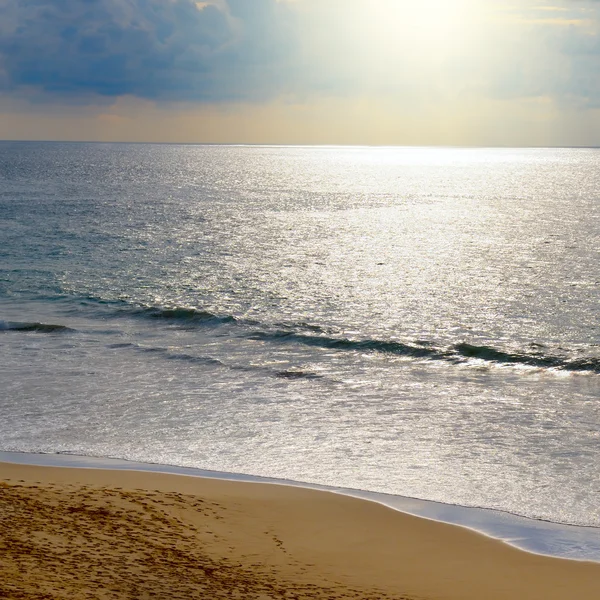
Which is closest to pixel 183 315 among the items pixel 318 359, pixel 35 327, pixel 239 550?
pixel 35 327

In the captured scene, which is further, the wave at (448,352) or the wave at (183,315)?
the wave at (183,315)

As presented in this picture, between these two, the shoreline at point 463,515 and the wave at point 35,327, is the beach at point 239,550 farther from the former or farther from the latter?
the wave at point 35,327

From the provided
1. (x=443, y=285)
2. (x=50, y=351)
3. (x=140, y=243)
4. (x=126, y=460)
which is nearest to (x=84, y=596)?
(x=126, y=460)

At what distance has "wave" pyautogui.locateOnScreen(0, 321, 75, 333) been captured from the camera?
79.1 ft

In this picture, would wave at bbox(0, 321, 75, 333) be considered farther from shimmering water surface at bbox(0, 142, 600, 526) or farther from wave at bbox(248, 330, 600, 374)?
wave at bbox(248, 330, 600, 374)

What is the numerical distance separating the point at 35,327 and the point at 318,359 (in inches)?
377

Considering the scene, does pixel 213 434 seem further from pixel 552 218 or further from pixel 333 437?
pixel 552 218

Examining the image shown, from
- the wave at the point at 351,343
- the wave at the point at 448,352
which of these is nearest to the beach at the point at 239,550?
the wave at the point at 351,343

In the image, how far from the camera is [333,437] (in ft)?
46.0

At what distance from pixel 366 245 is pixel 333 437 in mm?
36852

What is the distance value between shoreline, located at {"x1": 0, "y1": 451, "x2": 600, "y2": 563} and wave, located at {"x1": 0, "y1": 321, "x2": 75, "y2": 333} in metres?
11.8

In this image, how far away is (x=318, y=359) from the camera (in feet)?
68.3

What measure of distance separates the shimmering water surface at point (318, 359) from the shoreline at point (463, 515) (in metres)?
0.29

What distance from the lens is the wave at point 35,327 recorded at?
79.1 ft
